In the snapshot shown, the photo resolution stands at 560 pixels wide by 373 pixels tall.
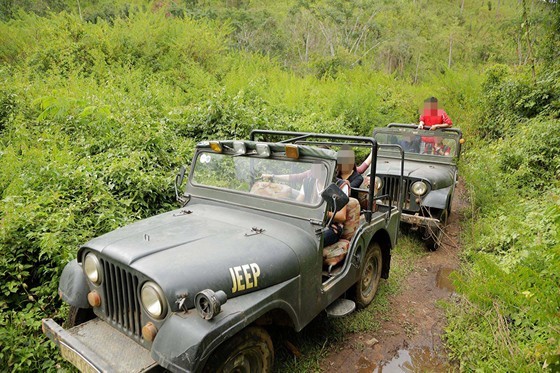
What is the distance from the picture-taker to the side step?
353 centimetres

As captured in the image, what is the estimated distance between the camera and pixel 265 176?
11.8ft

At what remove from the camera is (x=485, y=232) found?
566 cm

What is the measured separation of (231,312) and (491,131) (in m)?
11.9

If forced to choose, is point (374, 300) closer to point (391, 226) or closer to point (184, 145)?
point (391, 226)

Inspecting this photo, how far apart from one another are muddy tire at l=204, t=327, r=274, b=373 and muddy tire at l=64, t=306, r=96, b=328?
1.32 meters

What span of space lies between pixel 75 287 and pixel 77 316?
0.90ft

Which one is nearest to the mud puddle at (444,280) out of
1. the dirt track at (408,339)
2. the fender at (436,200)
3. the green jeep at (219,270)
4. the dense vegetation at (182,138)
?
the dirt track at (408,339)

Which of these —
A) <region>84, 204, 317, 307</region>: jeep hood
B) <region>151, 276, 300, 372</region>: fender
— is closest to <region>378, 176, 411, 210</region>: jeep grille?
<region>84, 204, 317, 307</region>: jeep hood

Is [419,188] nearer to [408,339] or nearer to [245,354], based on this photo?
[408,339]

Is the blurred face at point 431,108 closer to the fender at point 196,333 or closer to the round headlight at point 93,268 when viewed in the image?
the fender at point 196,333

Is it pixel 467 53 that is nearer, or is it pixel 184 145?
pixel 184 145

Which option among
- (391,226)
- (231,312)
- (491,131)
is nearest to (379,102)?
(491,131)

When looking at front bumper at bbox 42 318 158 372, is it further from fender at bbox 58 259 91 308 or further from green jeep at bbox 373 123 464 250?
green jeep at bbox 373 123 464 250

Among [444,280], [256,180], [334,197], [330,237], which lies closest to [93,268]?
[256,180]
